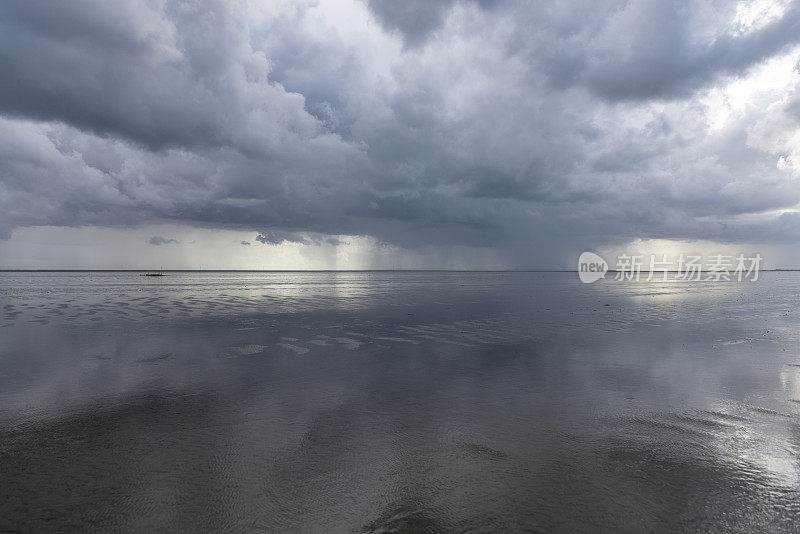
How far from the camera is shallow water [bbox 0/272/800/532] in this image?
7359mm

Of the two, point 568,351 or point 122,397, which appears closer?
point 122,397

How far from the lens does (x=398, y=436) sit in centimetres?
1070

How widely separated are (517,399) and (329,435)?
6.48 meters

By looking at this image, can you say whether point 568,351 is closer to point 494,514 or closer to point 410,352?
point 410,352

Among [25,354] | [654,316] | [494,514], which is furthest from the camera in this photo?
[654,316]

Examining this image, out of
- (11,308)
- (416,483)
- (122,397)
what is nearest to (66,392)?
Answer: (122,397)

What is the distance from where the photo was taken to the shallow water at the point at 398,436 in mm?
7359

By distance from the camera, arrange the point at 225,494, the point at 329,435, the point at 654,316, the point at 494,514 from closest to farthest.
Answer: the point at 494,514, the point at 225,494, the point at 329,435, the point at 654,316

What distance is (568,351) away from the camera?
22.1 m

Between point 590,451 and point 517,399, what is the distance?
410 centimetres

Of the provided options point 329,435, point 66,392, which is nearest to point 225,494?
point 329,435

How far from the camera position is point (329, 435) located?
10.8m

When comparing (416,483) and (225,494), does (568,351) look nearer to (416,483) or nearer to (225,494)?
(416,483)

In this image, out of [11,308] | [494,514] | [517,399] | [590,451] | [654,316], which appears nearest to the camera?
[494,514]
